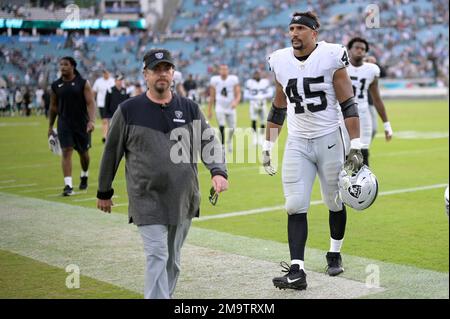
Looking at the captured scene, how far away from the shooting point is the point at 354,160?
5648mm

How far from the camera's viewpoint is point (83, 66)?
12961 mm

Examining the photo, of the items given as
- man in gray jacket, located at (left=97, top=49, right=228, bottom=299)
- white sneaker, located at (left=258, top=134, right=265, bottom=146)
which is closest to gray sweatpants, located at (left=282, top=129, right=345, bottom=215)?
man in gray jacket, located at (left=97, top=49, right=228, bottom=299)

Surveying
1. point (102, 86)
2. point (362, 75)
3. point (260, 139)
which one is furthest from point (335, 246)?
point (102, 86)

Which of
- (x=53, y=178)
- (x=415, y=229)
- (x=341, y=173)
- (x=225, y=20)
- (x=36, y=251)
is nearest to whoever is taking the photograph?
(x=341, y=173)

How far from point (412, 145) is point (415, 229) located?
9.61 meters

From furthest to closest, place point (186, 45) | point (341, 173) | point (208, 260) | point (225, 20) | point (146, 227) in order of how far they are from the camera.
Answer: point (225, 20) < point (186, 45) < point (208, 260) < point (341, 173) < point (146, 227)

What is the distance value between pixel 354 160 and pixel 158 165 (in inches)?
69.2

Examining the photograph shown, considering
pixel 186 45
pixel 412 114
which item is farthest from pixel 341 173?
pixel 186 45

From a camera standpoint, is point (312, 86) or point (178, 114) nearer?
point (178, 114)

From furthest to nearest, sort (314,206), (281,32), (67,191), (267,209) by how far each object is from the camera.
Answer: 1. (281,32)
2. (67,191)
3. (314,206)
4. (267,209)

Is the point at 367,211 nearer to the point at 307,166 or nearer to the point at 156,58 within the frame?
the point at 307,166

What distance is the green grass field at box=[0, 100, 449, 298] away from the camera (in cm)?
620

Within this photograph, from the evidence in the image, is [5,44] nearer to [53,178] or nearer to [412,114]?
[53,178]
